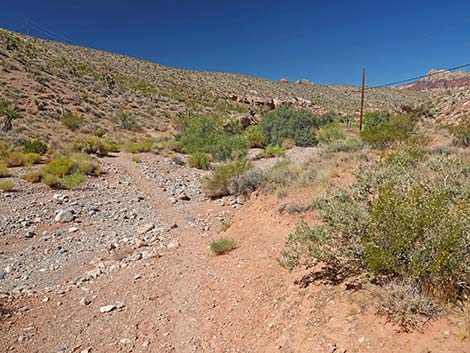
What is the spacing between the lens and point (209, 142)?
19.3m

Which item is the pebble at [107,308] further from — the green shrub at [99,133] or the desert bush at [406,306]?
the green shrub at [99,133]

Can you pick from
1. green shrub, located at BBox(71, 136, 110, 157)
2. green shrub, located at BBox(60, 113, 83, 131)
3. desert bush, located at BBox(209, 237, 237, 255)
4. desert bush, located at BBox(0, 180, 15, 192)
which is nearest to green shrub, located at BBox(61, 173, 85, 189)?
desert bush, located at BBox(0, 180, 15, 192)

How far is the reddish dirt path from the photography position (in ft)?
9.84

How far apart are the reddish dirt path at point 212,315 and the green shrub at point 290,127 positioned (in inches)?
665

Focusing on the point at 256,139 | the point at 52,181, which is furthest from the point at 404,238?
the point at 256,139

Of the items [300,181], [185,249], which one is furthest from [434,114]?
[185,249]

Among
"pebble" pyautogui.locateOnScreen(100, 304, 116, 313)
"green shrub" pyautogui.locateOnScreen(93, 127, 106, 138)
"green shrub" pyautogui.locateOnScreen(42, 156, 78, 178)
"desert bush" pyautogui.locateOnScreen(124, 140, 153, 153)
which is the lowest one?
"pebble" pyautogui.locateOnScreen(100, 304, 116, 313)

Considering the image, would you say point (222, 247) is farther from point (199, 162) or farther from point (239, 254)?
point (199, 162)

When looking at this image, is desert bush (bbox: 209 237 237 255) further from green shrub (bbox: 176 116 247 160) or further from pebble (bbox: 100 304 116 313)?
green shrub (bbox: 176 116 247 160)

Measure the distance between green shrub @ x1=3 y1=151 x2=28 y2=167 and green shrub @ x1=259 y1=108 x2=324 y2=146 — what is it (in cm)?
1492

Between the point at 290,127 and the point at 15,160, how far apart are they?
16778 mm

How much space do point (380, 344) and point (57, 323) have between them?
400 centimetres

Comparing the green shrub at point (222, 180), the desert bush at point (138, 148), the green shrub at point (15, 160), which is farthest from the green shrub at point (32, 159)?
the green shrub at point (222, 180)

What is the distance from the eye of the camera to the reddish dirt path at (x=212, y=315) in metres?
3.00
